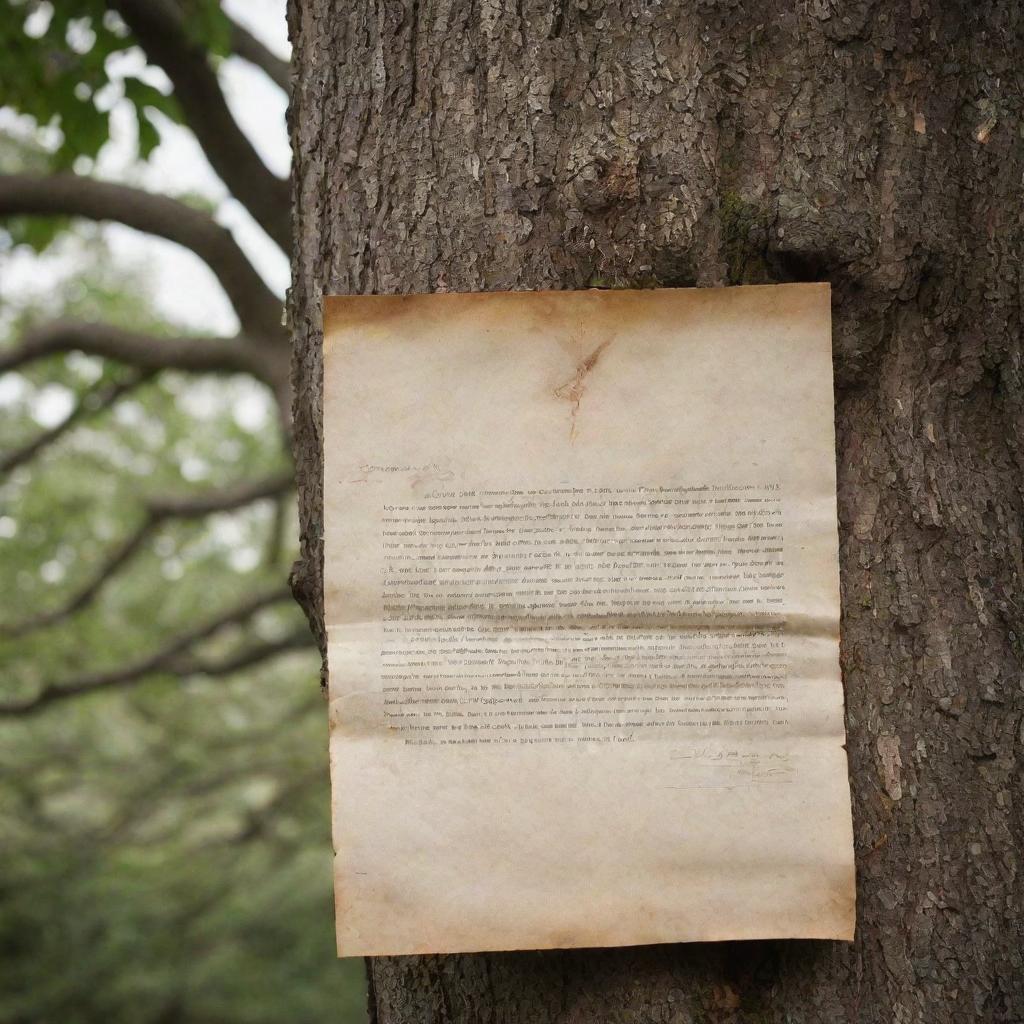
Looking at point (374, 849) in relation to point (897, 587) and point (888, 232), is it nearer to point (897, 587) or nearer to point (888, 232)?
point (897, 587)

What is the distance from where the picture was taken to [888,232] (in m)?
1.23

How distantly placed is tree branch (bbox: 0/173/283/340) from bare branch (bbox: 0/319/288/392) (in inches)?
5.8

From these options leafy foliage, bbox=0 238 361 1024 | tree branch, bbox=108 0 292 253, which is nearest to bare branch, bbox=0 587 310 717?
leafy foliage, bbox=0 238 361 1024

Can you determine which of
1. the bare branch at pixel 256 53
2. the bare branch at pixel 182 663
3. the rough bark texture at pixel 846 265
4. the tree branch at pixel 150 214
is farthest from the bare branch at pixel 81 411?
the rough bark texture at pixel 846 265

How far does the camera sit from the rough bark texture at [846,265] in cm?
118

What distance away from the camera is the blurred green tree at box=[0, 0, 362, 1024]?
327cm

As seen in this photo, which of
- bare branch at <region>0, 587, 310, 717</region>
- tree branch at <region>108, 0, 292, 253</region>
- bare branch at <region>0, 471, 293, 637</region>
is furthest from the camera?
bare branch at <region>0, 471, 293, 637</region>

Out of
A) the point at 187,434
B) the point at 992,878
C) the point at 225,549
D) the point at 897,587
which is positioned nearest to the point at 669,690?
the point at 897,587

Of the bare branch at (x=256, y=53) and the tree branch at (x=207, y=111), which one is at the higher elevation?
the bare branch at (x=256, y=53)

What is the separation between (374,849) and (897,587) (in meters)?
0.68

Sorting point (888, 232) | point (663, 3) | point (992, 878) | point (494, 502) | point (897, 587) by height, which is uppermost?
point (663, 3)

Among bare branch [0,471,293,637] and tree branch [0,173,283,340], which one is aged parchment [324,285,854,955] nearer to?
tree branch [0,173,283,340]

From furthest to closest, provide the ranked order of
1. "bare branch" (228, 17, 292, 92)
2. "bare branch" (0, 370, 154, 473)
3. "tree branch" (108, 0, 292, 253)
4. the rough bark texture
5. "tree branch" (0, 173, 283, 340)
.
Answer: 1. "bare branch" (0, 370, 154, 473)
2. "bare branch" (228, 17, 292, 92)
3. "tree branch" (0, 173, 283, 340)
4. "tree branch" (108, 0, 292, 253)
5. the rough bark texture

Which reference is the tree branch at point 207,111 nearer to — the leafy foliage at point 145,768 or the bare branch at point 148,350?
the bare branch at point 148,350
